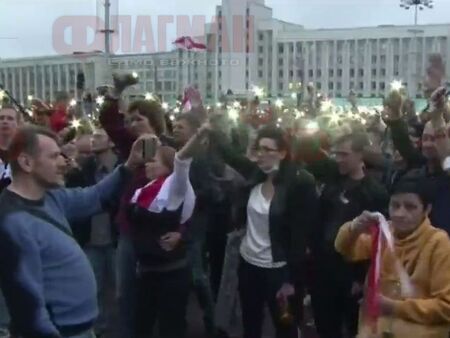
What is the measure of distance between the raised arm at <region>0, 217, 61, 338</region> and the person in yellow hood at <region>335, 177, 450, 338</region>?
1363mm

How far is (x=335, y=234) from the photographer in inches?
192

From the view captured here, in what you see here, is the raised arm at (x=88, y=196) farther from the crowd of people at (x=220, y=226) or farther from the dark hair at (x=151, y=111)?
the dark hair at (x=151, y=111)

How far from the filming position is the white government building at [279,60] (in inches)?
3260

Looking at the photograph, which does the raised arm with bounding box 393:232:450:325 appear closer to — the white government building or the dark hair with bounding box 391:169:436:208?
the dark hair with bounding box 391:169:436:208

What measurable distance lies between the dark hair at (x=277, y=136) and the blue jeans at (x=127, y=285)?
1054 mm

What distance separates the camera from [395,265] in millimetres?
3322

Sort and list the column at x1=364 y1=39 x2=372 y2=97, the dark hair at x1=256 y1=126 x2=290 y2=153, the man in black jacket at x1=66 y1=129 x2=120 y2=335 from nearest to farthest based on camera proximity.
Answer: the dark hair at x1=256 y1=126 x2=290 y2=153
the man in black jacket at x1=66 y1=129 x2=120 y2=335
the column at x1=364 y1=39 x2=372 y2=97

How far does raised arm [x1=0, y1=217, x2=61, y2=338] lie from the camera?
3016 mm

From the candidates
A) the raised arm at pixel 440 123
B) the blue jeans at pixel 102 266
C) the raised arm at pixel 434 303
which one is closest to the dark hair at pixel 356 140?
the raised arm at pixel 440 123

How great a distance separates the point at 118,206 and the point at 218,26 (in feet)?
267

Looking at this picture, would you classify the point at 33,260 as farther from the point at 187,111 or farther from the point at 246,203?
the point at 187,111

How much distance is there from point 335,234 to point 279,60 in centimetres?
9798

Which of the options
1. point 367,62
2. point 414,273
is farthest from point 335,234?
point 367,62

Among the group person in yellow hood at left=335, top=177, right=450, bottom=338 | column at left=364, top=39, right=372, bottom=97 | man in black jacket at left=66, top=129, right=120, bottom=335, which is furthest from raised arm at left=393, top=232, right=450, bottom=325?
column at left=364, top=39, right=372, bottom=97
